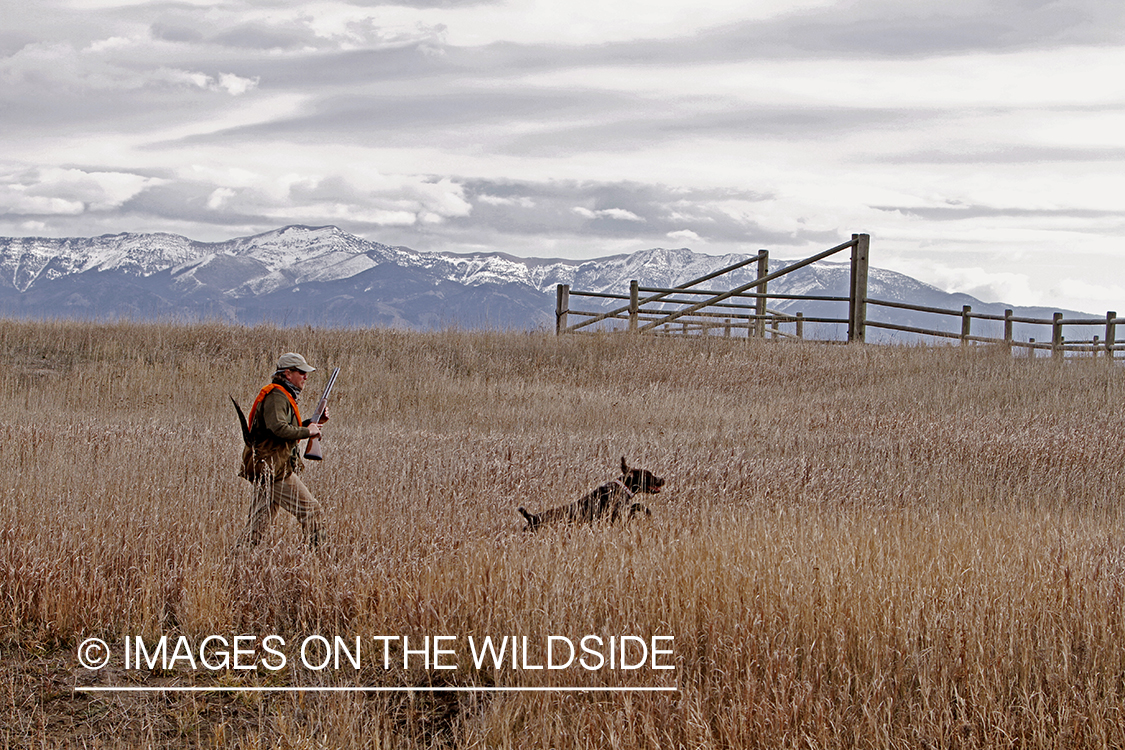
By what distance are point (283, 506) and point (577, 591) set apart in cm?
219

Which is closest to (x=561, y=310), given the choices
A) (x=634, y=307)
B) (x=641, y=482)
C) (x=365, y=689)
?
(x=634, y=307)

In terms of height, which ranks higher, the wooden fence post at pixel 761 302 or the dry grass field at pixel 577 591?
the wooden fence post at pixel 761 302

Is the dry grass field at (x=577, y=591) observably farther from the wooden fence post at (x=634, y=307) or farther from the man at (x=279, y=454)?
the wooden fence post at (x=634, y=307)

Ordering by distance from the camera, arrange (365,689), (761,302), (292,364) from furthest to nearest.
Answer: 1. (761,302)
2. (292,364)
3. (365,689)

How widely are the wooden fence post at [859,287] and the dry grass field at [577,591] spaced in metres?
10.2

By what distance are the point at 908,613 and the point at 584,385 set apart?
39.4 ft

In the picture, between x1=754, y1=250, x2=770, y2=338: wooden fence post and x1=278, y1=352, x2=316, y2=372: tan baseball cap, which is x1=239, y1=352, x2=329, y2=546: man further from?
x1=754, y1=250, x2=770, y2=338: wooden fence post

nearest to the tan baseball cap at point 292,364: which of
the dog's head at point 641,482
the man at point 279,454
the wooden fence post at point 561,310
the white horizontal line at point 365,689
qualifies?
the man at point 279,454

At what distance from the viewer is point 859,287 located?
66.0 feet

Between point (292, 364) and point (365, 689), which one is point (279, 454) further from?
point (365, 689)

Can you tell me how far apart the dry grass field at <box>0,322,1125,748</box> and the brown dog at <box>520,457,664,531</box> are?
21 centimetres

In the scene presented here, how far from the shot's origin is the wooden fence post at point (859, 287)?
779 inches

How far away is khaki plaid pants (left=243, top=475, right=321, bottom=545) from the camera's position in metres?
5.43

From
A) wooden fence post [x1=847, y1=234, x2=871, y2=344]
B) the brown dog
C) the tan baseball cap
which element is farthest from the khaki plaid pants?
wooden fence post [x1=847, y1=234, x2=871, y2=344]
